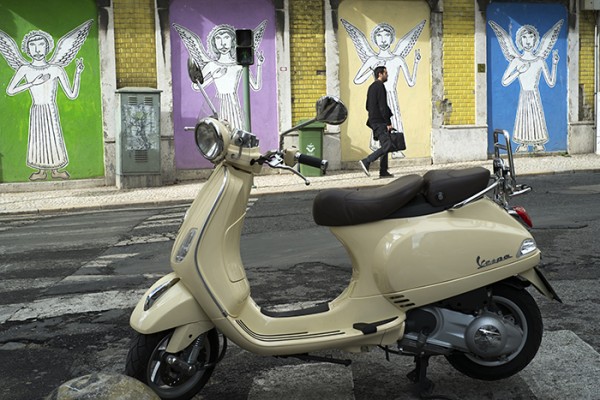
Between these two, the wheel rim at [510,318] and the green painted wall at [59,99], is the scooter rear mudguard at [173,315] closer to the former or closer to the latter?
the wheel rim at [510,318]

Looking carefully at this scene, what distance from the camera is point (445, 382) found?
14.3 ft

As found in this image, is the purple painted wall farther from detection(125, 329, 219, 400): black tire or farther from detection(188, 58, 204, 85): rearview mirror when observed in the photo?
detection(125, 329, 219, 400): black tire

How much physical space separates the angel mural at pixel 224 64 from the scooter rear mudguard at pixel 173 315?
517 inches

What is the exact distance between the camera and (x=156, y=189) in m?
15.5

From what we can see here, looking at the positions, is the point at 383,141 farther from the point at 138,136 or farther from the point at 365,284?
the point at 365,284

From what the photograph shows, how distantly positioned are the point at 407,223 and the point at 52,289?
3989mm

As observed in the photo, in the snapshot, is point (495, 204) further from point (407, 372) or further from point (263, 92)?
point (263, 92)

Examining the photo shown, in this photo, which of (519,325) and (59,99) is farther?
(59,99)

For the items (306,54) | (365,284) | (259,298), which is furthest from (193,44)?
(365,284)

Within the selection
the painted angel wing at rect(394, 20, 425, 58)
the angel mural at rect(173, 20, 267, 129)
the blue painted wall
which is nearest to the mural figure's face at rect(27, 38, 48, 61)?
the angel mural at rect(173, 20, 267, 129)

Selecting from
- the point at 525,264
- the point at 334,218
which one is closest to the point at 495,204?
the point at 525,264

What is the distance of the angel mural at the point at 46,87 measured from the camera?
53.5ft

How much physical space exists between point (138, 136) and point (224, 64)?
270 cm

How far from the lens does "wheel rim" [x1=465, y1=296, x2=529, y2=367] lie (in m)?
4.18
